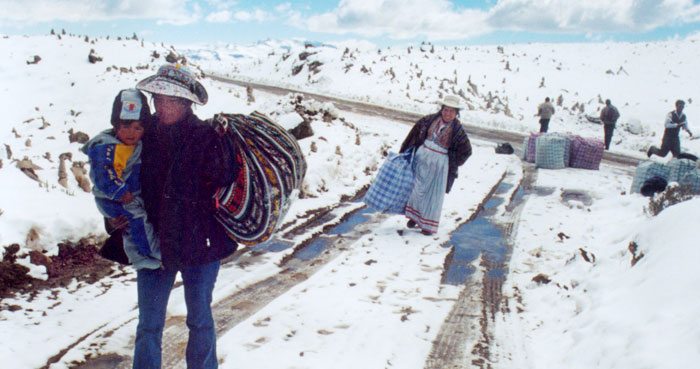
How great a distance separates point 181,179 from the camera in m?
2.89

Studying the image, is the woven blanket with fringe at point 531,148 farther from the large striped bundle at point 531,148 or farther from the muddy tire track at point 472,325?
the muddy tire track at point 472,325

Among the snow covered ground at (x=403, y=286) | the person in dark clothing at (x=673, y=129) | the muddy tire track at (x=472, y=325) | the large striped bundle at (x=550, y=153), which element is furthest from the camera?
the person in dark clothing at (x=673, y=129)

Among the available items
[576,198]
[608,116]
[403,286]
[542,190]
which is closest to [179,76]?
[403,286]

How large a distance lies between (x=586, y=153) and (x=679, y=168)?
397cm

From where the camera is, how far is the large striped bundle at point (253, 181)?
3021 mm

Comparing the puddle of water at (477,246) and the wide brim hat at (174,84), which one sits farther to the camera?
the puddle of water at (477,246)

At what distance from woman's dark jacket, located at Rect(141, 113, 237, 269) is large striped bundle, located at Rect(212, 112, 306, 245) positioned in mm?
71

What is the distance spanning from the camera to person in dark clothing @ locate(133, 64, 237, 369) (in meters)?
2.90

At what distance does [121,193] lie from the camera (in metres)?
2.81

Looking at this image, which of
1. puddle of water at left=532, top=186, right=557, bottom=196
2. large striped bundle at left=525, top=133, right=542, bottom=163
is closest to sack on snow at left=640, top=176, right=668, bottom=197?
puddle of water at left=532, top=186, right=557, bottom=196

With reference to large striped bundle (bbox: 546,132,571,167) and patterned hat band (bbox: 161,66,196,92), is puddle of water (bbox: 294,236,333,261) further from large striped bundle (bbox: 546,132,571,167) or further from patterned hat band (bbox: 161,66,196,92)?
large striped bundle (bbox: 546,132,571,167)

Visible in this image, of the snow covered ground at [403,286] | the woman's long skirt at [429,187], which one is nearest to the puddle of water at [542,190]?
the snow covered ground at [403,286]

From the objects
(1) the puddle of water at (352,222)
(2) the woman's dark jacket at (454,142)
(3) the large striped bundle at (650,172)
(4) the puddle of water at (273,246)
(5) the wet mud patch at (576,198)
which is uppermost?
(2) the woman's dark jacket at (454,142)

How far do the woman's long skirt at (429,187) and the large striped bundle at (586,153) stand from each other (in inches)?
284
